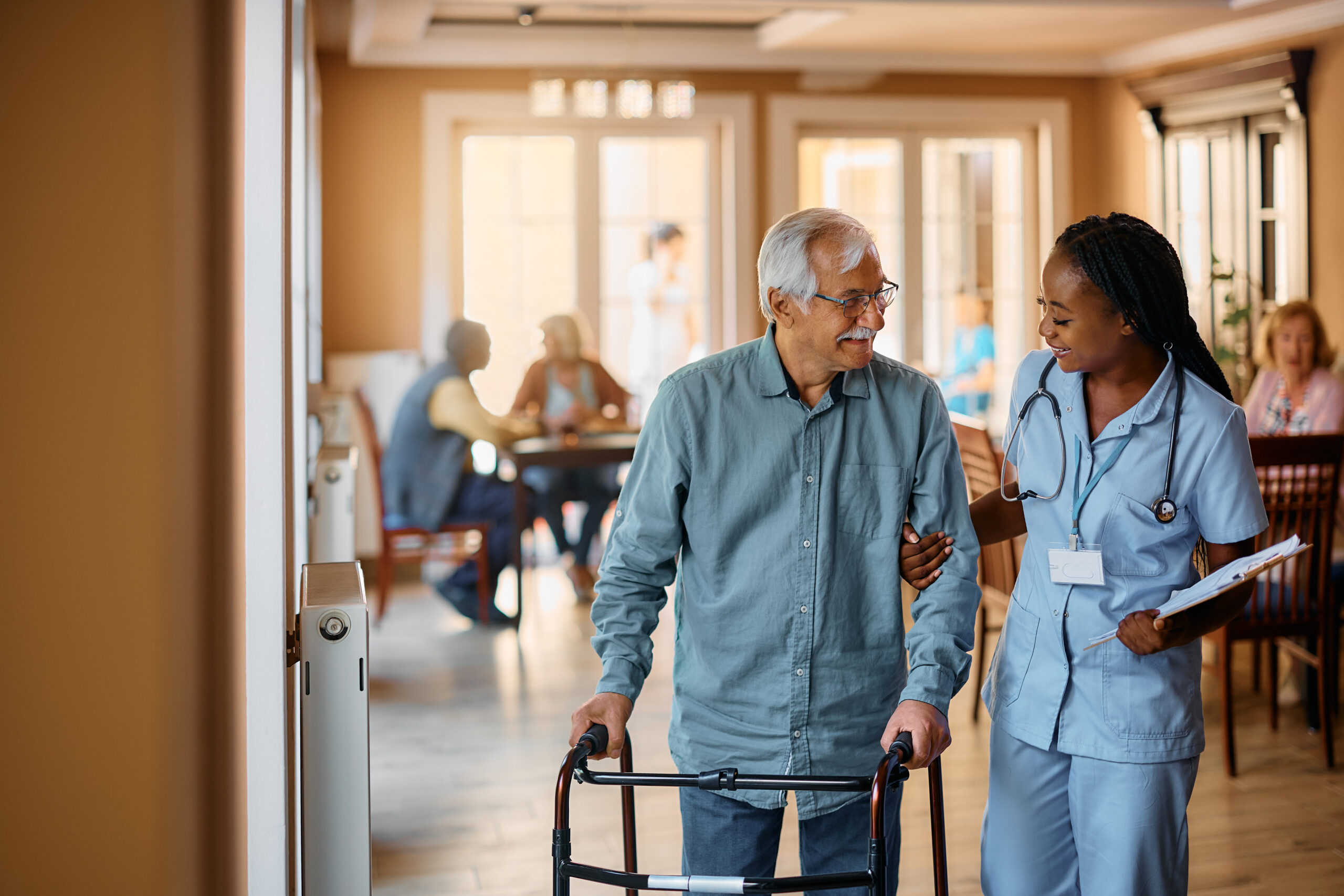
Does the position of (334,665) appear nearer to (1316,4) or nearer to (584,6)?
(584,6)

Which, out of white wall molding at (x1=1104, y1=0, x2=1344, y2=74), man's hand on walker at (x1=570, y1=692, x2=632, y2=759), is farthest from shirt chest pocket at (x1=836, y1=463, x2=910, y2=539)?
white wall molding at (x1=1104, y1=0, x2=1344, y2=74)

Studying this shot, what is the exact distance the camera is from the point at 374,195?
6754 millimetres

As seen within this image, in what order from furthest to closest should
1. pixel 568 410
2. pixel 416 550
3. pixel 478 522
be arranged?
pixel 568 410 → pixel 416 550 → pixel 478 522

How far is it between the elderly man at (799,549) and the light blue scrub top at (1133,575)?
0.81ft

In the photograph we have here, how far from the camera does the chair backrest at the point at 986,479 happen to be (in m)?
3.59

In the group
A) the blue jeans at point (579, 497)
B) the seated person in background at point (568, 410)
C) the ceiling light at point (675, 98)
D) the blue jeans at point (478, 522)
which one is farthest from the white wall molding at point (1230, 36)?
the blue jeans at point (478, 522)

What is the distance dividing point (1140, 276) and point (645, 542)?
0.86 meters

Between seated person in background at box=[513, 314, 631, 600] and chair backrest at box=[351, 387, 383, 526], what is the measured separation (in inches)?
30.5

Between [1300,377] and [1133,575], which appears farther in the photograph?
[1300,377]

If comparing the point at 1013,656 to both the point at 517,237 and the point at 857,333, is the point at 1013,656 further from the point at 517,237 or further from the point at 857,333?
the point at 517,237

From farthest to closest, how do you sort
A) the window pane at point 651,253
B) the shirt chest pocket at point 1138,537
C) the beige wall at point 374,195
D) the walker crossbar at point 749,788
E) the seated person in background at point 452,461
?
the window pane at point 651,253 → the beige wall at point 374,195 → the seated person in background at point 452,461 → the shirt chest pocket at point 1138,537 → the walker crossbar at point 749,788

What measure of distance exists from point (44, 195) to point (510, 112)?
5998mm

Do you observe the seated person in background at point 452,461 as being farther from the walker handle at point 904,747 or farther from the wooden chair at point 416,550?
the walker handle at point 904,747

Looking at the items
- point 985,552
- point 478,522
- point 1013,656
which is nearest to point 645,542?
point 1013,656
